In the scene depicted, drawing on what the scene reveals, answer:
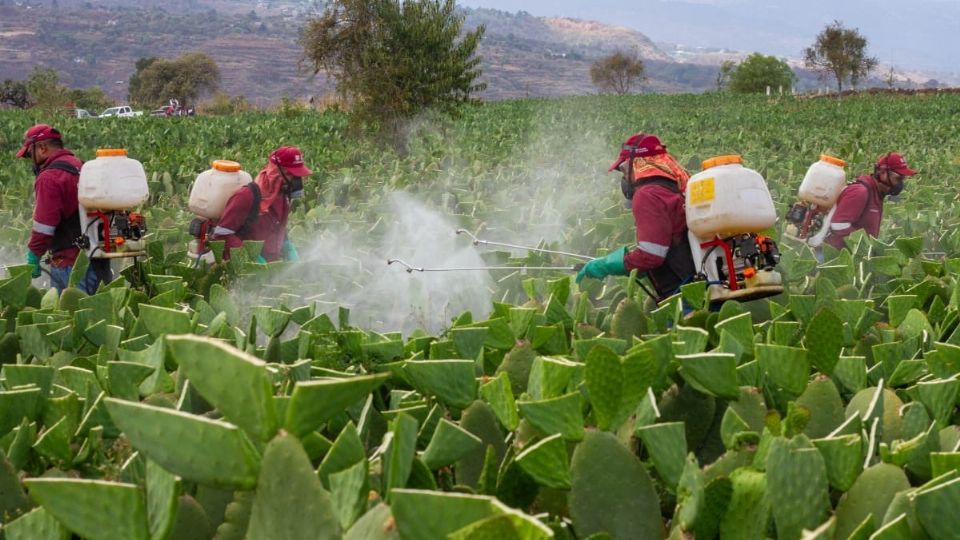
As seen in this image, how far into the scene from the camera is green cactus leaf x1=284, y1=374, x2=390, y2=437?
4.57 ft

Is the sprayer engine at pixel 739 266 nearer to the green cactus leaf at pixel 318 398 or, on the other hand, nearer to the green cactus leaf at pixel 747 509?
the green cactus leaf at pixel 747 509

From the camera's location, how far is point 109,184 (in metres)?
7.43

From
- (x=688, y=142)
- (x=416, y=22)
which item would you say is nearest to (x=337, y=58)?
(x=416, y=22)

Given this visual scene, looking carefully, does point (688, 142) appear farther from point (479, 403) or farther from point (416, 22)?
point (479, 403)

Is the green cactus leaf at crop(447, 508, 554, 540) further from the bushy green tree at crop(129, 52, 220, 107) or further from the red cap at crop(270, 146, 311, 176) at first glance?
the bushy green tree at crop(129, 52, 220, 107)

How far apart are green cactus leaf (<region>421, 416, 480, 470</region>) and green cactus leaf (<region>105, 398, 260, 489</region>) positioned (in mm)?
495

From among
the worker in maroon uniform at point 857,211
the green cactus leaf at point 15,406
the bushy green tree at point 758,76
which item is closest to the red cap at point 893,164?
the worker in maroon uniform at point 857,211

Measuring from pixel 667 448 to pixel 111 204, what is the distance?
6357 mm

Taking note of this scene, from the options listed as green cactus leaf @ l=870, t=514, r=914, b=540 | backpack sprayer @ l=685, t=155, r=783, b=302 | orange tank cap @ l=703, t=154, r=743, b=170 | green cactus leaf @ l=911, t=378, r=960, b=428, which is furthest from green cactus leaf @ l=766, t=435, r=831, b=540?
orange tank cap @ l=703, t=154, r=743, b=170

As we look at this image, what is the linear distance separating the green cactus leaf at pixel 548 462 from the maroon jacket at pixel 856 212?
6.87m

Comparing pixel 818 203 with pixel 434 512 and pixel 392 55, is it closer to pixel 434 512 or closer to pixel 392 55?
pixel 434 512

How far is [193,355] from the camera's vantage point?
1.39m

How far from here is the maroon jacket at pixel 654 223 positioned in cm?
562

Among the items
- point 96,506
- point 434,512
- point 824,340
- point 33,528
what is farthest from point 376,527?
point 824,340
